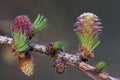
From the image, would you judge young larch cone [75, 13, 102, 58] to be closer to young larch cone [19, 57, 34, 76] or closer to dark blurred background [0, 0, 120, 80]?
young larch cone [19, 57, 34, 76]

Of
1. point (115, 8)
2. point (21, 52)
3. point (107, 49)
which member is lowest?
point (21, 52)

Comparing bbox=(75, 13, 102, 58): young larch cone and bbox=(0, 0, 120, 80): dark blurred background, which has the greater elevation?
bbox=(0, 0, 120, 80): dark blurred background

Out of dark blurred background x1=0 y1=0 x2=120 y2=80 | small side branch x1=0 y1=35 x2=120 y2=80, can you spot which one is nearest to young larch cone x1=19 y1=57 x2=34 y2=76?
small side branch x1=0 y1=35 x2=120 y2=80

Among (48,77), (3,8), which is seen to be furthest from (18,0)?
(48,77)

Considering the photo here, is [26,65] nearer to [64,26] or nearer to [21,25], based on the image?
[21,25]

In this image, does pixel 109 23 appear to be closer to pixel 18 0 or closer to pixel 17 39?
pixel 18 0

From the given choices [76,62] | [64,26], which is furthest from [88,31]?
[64,26]
